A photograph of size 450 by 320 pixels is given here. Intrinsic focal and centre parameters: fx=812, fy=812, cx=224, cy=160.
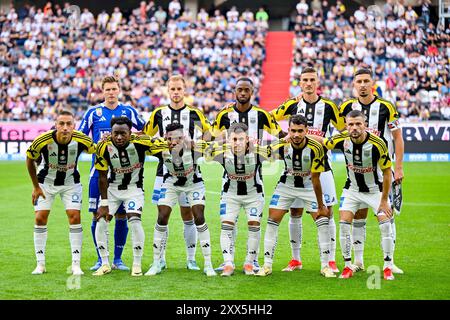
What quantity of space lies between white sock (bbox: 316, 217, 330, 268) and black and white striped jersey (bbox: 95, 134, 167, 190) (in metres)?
2.06

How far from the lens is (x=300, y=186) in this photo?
9.72m

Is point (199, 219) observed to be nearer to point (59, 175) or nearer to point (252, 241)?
point (252, 241)

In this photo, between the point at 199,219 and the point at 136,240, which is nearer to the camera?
the point at 136,240

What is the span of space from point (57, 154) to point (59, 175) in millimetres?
276

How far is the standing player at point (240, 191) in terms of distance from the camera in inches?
375

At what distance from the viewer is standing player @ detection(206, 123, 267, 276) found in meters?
9.53

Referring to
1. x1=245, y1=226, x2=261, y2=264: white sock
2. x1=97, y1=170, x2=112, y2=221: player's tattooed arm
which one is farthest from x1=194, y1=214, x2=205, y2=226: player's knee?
x1=97, y1=170, x2=112, y2=221: player's tattooed arm

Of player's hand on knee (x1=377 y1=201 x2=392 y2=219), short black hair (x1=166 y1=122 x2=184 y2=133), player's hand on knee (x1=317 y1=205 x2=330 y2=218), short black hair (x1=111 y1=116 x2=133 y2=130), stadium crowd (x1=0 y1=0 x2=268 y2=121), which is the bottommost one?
player's hand on knee (x1=317 y1=205 x2=330 y2=218)

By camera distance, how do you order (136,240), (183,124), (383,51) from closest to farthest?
(136,240) < (183,124) < (383,51)

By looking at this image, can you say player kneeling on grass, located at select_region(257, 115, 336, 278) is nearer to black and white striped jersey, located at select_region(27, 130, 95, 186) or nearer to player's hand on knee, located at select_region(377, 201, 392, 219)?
player's hand on knee, located at select_region(377, 201, 392, 219)

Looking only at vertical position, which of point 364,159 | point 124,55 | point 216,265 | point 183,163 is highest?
point 124,55

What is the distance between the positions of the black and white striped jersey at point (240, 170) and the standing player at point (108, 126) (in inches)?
53.8

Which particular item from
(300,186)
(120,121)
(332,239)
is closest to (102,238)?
(120,121)

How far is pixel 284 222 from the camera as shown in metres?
15.1
